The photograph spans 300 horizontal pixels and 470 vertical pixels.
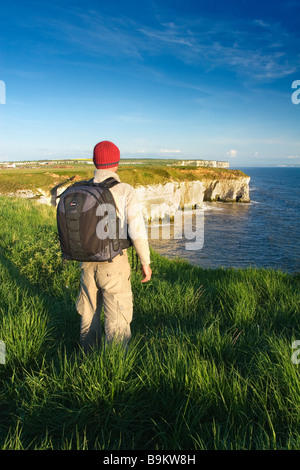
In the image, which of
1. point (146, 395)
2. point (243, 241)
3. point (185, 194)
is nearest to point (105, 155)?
point (146, 395)

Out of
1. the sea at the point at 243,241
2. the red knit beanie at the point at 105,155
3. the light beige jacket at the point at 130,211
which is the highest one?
the red knit beanie at the point at 105,155

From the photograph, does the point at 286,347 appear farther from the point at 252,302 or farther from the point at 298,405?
the point at 252,302

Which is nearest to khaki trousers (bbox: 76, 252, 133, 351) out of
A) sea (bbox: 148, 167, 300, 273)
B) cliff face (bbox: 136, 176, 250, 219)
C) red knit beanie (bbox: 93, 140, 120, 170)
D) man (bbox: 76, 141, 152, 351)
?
man (bbox: 76, 141, 152, 351)

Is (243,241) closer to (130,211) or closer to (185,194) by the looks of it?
(185,194)

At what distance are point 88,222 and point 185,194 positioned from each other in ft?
152

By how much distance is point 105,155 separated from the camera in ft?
9.68

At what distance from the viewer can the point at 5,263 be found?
5797mm

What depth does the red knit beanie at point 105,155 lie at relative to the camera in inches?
116

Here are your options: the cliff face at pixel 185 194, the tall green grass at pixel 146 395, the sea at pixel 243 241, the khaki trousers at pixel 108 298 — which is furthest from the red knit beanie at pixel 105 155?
the cliff face at pixel 185 194

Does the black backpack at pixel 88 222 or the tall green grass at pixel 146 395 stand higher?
the black backpack at pixel 88 222

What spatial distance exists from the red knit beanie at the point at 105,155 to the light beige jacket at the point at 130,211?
0.26 ft

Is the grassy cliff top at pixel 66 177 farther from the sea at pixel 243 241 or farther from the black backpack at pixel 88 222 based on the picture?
the black backpack at pixel 88 222

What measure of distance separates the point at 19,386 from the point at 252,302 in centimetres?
372
